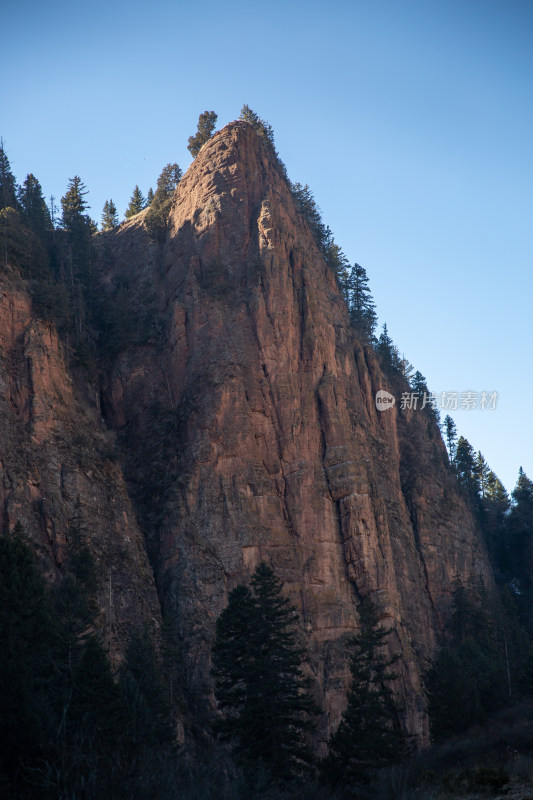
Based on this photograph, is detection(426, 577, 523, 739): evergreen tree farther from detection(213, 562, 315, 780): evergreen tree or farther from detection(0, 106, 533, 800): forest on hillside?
detection(213, 562, 315, 780): evergreen tree

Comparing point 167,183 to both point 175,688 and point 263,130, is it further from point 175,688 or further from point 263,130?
point 175,688

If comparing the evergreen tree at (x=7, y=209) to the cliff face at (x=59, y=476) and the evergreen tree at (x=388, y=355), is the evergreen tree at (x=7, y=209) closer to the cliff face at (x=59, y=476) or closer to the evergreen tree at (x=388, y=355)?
the cliff face at (x=59, y=476)

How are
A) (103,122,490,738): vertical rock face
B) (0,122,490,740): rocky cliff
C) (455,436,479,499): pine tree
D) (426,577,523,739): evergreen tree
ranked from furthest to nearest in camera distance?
(455,436,479,499): pine tree
(103,122,490,738): vertical rock face
(0,122,490,740): rocky cliff
(426,577,523,739): evergreen tree

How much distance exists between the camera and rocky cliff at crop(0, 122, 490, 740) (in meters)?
51.3

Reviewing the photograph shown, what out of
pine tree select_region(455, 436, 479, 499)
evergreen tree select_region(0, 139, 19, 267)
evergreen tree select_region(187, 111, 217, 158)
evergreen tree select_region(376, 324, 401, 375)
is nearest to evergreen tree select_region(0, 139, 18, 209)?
evergreen tree select_region(0, 139, 19, 267)

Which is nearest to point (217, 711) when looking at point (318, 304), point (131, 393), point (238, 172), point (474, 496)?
point (131, 393)

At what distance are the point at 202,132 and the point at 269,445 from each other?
4037cm

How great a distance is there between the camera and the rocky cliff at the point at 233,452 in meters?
51.3

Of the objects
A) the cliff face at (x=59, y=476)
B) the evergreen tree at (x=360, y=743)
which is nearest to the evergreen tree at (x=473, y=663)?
the evergreen tree at (x=360, y=743)

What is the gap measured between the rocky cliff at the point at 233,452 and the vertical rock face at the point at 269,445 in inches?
5.6

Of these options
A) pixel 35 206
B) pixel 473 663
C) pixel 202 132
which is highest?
pixel 202 132

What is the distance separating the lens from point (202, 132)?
8612cm

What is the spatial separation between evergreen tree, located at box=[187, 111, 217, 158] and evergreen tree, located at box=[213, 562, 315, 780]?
56910 millimetres

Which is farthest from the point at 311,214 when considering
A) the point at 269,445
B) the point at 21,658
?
the point at 21,658
